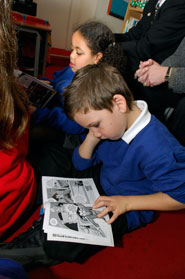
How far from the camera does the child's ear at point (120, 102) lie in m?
0.74

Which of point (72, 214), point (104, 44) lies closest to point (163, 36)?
point (104, 44)

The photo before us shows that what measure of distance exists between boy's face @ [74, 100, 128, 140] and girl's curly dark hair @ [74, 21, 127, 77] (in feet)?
1.71

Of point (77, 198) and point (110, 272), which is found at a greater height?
point (77, 198)

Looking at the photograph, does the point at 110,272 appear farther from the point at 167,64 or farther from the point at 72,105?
the point at 167,64

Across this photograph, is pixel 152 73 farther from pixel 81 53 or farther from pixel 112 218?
pixel 112 218

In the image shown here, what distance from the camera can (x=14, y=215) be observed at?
2.39ft

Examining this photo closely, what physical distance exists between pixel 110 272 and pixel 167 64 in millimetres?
1222

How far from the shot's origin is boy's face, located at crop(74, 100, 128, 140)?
753 mm

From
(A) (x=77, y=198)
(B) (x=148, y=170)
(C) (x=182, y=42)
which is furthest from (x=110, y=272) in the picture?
(C) (x=182, y=42)

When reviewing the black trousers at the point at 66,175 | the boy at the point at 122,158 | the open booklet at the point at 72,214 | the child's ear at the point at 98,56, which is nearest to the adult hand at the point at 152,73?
the child's ear at the point at 98,56

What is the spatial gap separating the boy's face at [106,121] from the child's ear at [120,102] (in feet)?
0.04

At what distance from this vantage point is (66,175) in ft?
3.33

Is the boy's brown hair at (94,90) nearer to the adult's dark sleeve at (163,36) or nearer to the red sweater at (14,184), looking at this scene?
the red sweater at (14,184)

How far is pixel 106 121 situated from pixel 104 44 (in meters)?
0.74
